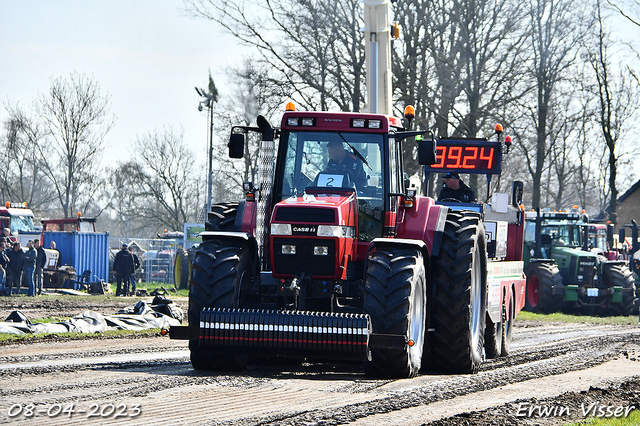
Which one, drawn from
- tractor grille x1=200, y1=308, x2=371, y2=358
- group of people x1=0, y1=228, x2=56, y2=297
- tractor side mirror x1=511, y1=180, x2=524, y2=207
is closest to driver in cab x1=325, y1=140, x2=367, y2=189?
tractor grille x1=200, y1=308, x2=371, y2=358

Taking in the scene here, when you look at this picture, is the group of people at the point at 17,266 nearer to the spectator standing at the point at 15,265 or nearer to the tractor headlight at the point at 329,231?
the spectator standing at the point at 15,265

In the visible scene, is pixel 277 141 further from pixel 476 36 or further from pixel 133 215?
pixel 133 215

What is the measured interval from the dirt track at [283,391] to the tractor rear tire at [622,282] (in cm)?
1358

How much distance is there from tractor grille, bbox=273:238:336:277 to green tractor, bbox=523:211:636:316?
53.9 feet

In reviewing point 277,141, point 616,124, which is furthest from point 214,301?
point 616,124

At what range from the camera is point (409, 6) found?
101 ft

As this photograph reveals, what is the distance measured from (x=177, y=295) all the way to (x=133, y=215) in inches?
1133

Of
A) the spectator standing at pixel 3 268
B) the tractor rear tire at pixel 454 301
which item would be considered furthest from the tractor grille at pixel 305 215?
the spectator standing at pixel 3 268

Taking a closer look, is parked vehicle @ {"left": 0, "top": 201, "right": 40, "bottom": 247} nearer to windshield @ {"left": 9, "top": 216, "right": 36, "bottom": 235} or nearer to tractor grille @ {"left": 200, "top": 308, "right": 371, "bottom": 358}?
windshield @ {"left": 9, "top": 216, "right": 36, "bottom": 235}

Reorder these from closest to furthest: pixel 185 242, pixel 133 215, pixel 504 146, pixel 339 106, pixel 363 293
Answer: pixel 363 293 → pixel 504 146 → pixel 339 106 → pixel 185 242 → pixel 133 215

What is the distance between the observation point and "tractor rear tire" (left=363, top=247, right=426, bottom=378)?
326 inches

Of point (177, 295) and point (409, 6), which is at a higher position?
point (409, 6)

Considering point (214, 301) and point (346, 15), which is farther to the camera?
point (346, 15)

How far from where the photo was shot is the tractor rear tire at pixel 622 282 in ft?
80.5
